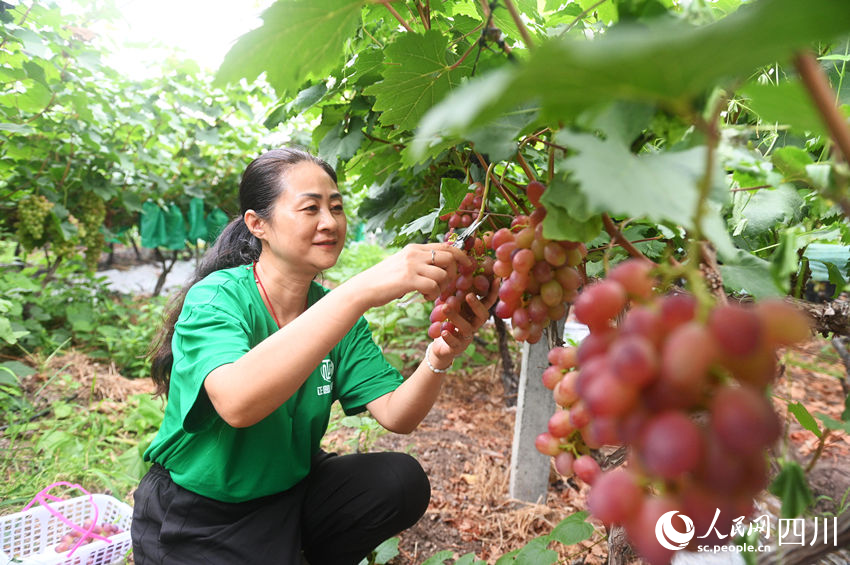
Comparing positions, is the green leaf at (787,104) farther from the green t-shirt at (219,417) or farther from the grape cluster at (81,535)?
the grape cluster at (81,535)

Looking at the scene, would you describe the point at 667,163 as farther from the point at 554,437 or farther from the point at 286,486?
the point at 286,486

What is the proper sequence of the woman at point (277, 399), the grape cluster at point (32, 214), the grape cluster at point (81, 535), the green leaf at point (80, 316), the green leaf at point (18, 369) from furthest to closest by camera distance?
the green leaf at point (80, 316) → the grape cluster at point (32, 214) → the green leaf at point (18, 369) → the grape cluster at point (81, 535) → the woman at point (277, 399)

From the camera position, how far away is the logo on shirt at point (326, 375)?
1626 millimetres

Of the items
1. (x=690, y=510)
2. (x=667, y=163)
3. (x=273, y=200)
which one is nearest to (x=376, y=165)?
(x=273, y=200)

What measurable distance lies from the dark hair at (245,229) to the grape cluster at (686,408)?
4.66 feet

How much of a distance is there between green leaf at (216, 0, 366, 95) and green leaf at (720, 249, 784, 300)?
1.75 ft

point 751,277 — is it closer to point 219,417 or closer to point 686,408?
point 686,408

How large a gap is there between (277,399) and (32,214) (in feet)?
11.6

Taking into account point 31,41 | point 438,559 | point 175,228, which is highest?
point 31,41

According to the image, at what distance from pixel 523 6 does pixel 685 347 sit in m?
0.97

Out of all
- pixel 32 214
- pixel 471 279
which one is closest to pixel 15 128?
pixel 32 214

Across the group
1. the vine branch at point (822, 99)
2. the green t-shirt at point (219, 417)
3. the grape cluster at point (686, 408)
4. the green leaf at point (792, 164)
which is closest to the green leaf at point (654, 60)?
the vine branch at point (822, 99)

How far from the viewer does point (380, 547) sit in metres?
1.84

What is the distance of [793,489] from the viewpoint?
41 cm
